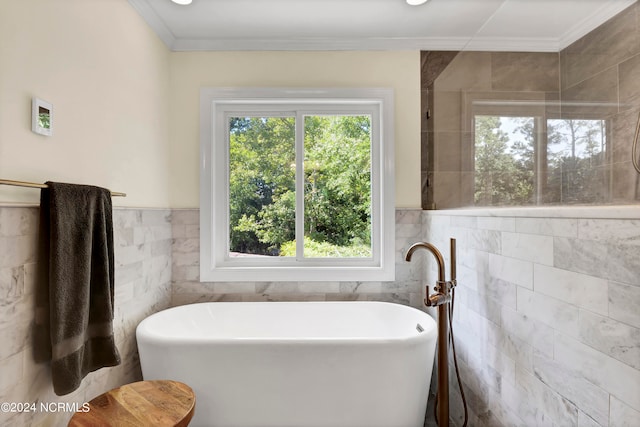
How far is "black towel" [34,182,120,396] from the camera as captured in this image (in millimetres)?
1152

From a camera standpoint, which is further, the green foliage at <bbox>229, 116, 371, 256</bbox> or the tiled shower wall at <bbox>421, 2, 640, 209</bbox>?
the green foliage at <bbox>229, 116, 371, 256</bbox>

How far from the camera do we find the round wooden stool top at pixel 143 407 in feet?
3.88

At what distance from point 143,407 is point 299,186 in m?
1.59

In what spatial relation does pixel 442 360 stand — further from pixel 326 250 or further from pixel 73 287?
pixel 73 287

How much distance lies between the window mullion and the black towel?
1274 mm

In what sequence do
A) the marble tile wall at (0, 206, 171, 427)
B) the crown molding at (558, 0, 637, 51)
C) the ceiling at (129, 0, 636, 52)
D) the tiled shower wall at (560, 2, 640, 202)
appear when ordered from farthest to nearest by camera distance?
the ceiling at (129, 0, 636, 52), the crown molding at (558, 0, 637, 51), the tiled shower wall at (560, 2, 640, 202), the marble tile wall at (0, 206, 171, 427)

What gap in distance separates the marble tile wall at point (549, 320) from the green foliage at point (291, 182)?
93cm

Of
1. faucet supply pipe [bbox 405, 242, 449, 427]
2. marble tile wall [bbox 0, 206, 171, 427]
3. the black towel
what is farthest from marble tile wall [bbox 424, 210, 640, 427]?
marble tile wall [bbox 0, 206, 171, 427]

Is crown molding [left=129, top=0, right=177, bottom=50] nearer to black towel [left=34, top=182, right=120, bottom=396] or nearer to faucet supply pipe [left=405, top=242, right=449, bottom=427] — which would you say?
black towel [left=34, top=182, right=120, bottom=396]

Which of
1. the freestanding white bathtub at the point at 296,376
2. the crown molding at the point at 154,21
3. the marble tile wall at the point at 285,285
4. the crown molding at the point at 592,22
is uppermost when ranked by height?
the crown molding at the point at 154,21

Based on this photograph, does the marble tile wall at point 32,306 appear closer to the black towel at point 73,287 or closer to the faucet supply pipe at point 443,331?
the black towel at point 73,287

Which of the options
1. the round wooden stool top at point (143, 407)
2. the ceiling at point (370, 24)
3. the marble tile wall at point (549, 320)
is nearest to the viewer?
the marble tile wall at point (549, 320)

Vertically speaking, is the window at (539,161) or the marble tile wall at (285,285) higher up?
the window at (539,161)

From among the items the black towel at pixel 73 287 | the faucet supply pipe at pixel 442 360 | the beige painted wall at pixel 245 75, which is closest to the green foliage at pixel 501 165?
the faucet supply pipe at pixel 442 360
